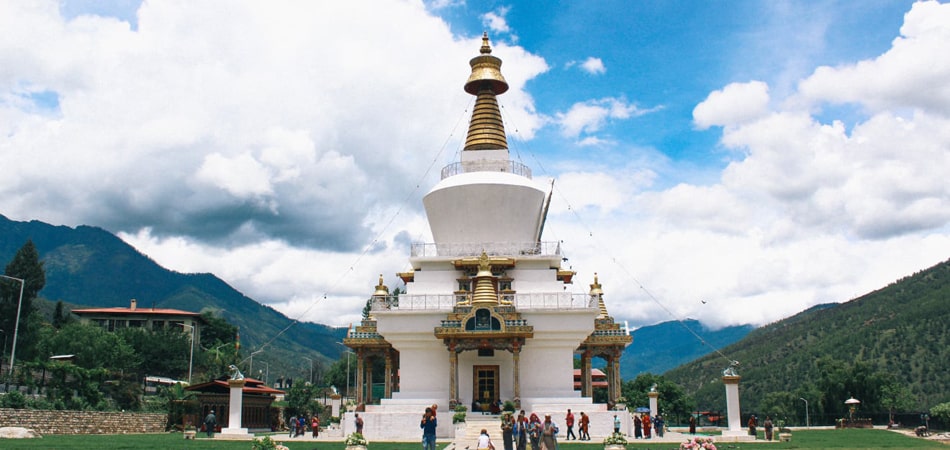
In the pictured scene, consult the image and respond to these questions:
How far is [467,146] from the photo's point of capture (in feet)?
129

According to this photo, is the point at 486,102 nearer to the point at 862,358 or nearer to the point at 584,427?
the point at 584,427

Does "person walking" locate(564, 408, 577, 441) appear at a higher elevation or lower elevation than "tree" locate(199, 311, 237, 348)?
lower

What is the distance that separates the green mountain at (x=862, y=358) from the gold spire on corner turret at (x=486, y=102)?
1086 inches

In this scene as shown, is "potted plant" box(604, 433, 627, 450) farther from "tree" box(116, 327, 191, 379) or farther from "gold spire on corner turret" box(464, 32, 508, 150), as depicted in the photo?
"tree" box(116, 327, 191, 379)

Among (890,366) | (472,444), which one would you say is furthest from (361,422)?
(890,366)

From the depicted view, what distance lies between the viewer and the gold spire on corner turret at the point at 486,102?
39.1 meters

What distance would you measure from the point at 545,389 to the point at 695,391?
78.7 meters

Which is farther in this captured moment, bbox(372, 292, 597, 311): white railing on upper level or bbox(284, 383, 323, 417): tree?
bbox(284, 383, 323, 417): tree

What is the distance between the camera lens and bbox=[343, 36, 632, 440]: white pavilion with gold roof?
31500 millimetres

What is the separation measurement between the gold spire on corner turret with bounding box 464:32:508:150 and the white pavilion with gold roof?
0.27ft

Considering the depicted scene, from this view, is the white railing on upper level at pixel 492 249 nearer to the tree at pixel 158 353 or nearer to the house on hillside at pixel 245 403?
the house on hillside at pixel 245 403

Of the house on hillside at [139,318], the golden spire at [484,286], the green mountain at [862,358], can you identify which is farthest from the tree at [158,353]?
the green mountain at [862,358]

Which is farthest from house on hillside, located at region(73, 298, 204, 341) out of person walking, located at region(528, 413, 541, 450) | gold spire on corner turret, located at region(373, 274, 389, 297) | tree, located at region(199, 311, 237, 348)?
person walking, located at region(528, 413, 541, 450)

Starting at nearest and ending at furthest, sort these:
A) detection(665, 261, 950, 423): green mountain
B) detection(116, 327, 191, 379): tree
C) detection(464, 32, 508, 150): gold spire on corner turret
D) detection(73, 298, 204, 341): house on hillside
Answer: detection(464, 32, 508, 150): gold spire on corner turret
detection(665, 261, 950, 423): green mountain
detection(116, 327, 191, 379): tree
detection(73, 298, 204, 341): house on hillside
